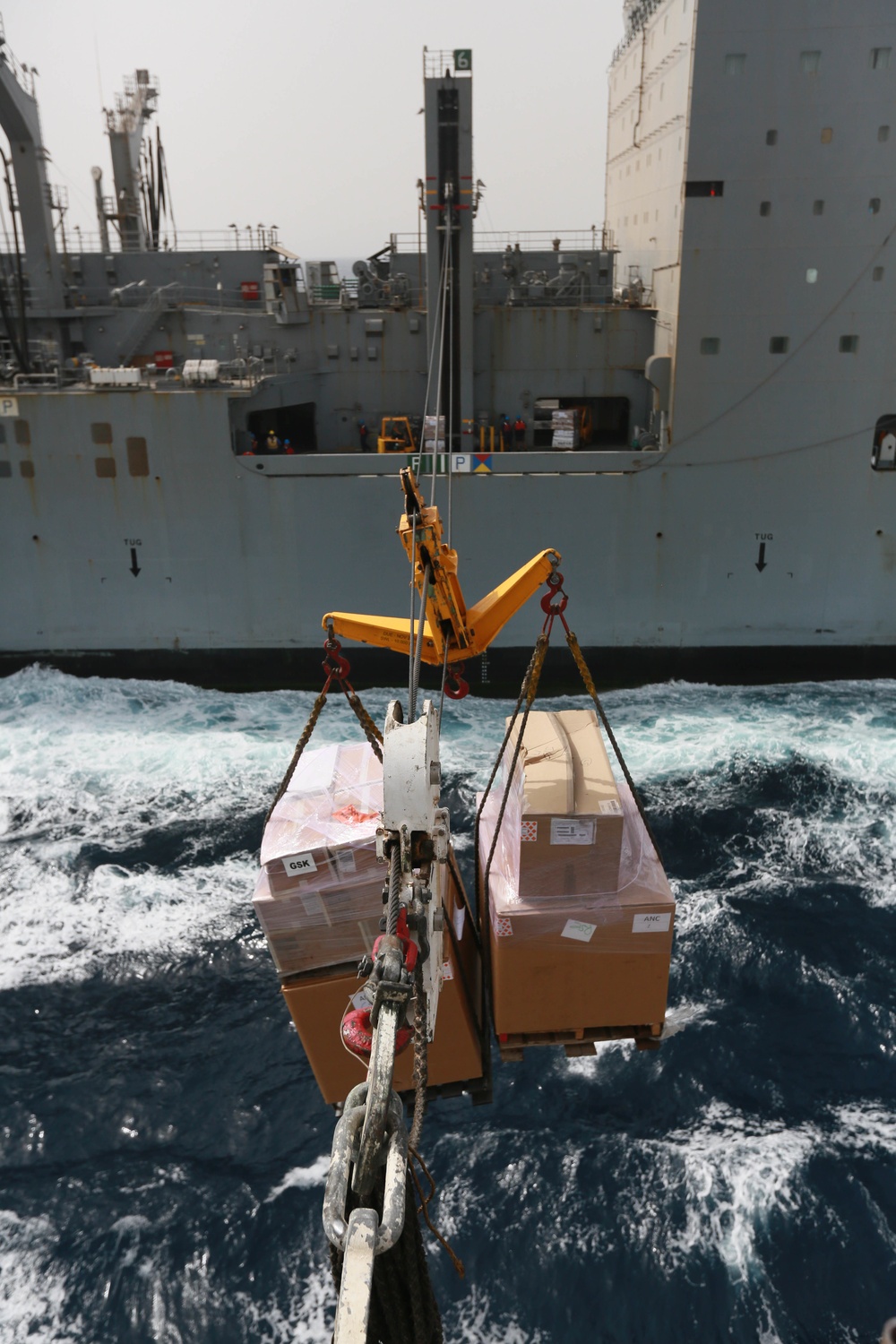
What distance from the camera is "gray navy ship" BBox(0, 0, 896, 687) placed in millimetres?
11617

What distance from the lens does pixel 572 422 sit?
13453 mm

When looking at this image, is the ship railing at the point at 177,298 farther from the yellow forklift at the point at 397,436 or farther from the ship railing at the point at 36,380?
the yellow forklift at the point at 397,436

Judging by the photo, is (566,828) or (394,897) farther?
(566,828)

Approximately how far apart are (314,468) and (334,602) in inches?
82.9

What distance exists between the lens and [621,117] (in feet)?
53.5

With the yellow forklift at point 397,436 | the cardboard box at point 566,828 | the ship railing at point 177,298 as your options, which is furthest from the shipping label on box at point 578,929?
the ship railing at point 177,298

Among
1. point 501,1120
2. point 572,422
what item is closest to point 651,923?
point 501,1120

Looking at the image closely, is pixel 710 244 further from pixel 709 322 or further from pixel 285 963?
pixel 285 963

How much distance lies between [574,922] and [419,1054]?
2.32 meters

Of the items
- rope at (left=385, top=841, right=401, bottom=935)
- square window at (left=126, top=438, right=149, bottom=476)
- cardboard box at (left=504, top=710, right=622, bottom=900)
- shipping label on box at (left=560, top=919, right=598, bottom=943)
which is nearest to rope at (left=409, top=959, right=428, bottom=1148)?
rope at (left=385, top=841, right=401, bottom=935)

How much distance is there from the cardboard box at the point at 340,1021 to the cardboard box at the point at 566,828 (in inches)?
22.4

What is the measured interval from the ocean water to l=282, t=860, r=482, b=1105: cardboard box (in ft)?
4.54

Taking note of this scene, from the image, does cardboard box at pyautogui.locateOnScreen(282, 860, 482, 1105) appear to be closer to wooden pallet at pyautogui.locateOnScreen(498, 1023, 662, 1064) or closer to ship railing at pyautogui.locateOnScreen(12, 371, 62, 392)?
wooden pallet at pyautogui.locateOnScreen(498, 1023, 662, 1064)

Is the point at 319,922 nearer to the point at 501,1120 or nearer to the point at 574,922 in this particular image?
the point at 574,922
